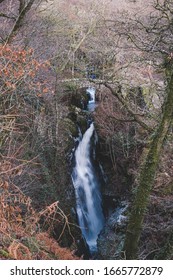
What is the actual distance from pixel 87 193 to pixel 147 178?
9384 mm

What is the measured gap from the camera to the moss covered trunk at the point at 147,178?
6230 millimetres

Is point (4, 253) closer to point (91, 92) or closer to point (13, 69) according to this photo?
point (13, 69)

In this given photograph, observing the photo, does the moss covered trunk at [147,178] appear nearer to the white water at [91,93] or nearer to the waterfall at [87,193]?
the waterfall at [87,193]

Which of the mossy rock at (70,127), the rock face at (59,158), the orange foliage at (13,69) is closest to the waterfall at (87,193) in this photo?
the rock face at (59,158)

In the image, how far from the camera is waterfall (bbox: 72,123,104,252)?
14.5 m

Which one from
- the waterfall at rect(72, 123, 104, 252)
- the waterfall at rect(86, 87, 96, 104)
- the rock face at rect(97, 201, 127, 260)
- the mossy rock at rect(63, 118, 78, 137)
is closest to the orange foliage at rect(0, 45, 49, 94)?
the rock face at rect(97, 201, 127, 260)

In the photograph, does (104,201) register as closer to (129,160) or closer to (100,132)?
(129,160)

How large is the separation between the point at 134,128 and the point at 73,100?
14.1 ft

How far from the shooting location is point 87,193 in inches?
620

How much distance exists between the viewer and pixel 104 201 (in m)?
16.1

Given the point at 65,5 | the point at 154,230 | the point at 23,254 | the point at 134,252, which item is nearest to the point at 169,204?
the point at 154,230

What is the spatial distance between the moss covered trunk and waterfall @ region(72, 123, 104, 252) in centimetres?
697

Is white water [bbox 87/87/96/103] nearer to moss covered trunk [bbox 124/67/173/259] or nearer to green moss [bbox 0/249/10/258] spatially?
moss covered trunk [bbox 124/67/173/259]

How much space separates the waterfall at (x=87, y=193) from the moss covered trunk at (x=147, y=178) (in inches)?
274
